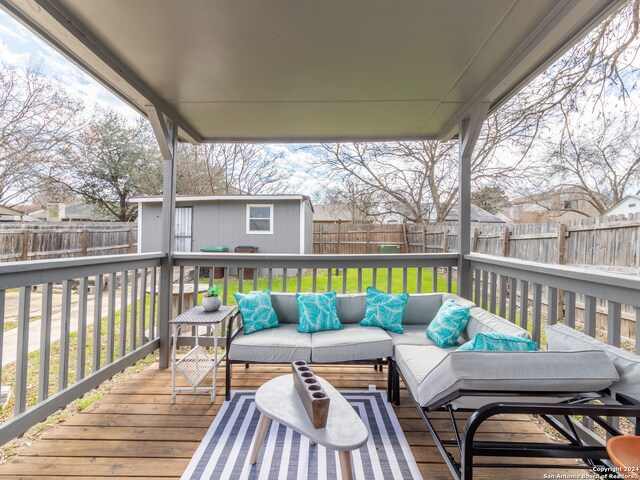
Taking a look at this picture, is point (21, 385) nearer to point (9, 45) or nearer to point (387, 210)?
point (9, 45)

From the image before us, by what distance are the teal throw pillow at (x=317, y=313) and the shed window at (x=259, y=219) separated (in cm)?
724

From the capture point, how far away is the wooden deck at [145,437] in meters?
1.86

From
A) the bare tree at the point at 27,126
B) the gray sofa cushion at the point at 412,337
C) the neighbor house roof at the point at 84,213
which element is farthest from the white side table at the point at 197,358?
the neighbor house roof at the point at 84,213

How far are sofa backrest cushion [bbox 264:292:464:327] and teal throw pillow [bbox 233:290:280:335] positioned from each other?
6.6 inches

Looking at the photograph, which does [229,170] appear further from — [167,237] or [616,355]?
[616,355]

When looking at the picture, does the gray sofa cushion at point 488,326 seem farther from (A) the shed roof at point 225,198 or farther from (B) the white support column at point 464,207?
(A) the shed roof at point 225,198

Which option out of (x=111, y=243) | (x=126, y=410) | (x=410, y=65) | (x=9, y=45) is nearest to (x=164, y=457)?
(x=126, y=410)

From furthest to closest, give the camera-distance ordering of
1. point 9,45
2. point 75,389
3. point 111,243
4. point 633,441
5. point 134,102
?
point 111,243 → point 9,45 → point 134,102 → point 75,389 → point 633,441

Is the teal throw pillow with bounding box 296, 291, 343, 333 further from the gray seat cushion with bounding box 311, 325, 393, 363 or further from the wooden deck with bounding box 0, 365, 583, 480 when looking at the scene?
the wooden deck with bounding box 0, 365, 583, 480

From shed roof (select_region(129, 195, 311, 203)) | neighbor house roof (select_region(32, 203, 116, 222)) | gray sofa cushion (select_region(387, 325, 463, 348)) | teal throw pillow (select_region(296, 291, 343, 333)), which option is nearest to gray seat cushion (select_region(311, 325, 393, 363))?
gray sofa cushion (select_region(387, 325, 463, 348))

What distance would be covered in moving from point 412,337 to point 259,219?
7.97m

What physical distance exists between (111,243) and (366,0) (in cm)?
982

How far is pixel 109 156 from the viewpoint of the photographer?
41.8ft

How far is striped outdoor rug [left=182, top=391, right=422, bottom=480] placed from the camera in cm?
182
